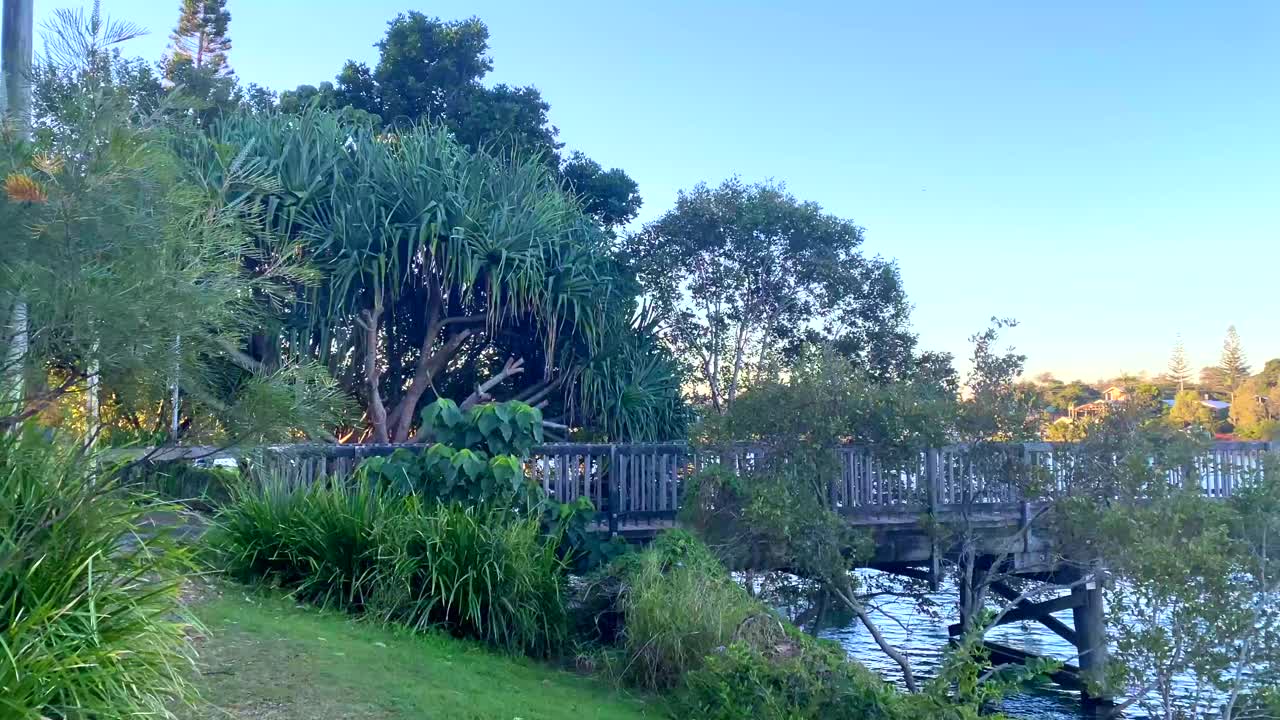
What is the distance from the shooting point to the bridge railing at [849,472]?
1000 cm

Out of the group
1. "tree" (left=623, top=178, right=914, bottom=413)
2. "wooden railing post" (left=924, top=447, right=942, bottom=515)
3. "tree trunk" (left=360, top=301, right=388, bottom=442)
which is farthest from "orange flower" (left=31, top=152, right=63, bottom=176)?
"tree" (left=623, top=178, right=914, bottom=413)

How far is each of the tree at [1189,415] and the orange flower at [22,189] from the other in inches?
349

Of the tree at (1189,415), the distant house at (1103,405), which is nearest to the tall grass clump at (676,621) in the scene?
the distant house at (1103,405)

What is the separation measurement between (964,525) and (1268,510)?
264 centimetres

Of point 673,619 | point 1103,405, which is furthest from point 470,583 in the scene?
point 1103,405

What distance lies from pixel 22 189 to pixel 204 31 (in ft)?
101

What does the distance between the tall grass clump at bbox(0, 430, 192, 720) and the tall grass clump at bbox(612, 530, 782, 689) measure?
3445 mm

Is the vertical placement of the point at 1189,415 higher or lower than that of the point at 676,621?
higher

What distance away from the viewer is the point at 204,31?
3198cm

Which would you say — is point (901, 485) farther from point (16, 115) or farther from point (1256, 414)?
point (16, 115)

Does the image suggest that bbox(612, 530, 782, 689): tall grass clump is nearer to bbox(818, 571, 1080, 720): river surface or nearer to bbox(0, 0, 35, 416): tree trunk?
bbox(818, 571, 1080, 720): river surface

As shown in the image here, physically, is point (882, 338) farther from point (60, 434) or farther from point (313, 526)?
point (60, 434)

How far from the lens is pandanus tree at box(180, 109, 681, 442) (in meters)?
15.0

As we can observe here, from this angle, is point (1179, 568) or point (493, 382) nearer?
point (1179, 568)
